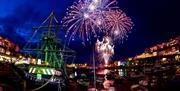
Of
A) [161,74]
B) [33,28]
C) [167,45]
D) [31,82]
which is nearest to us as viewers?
[31,82]

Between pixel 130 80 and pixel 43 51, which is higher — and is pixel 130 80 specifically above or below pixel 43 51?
below

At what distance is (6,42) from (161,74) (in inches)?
2487

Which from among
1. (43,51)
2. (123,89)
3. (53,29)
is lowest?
(123,89)

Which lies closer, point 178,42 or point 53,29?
point 53,29

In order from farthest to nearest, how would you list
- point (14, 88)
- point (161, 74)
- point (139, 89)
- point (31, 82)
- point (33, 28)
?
point (33, 28), point (161, 74), point (139, 89), point (31, 82), point (14, 88)

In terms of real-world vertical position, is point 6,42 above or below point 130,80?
above

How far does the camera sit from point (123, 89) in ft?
244

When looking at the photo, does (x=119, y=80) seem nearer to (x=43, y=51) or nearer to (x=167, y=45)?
(x=43, y=51)

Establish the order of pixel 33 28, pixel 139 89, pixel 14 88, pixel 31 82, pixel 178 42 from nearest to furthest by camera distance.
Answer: pixel 14 88 → pixel 31 82 → pixel 139 89 → pixel 33 28 → pixel 178 42

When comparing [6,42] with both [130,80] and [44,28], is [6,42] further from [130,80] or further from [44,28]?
[130,80]

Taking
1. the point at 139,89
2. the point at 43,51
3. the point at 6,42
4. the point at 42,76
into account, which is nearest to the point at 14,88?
the point at 42,76

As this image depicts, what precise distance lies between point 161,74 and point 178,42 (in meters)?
44.6

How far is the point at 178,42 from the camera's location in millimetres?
108750

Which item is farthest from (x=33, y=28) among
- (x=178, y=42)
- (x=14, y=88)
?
(x=178, y=42)
